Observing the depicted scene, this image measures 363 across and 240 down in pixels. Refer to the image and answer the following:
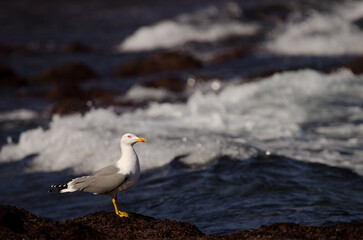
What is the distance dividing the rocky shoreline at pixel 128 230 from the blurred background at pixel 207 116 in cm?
99

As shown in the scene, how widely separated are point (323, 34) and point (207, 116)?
1063 cm

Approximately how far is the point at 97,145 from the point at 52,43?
57.5ft

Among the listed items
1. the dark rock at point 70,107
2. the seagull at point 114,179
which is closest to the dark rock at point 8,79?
the dark rock at point 70,107

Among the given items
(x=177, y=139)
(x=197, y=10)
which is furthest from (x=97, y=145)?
(x=197, y=10)

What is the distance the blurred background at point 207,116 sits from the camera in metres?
7.63

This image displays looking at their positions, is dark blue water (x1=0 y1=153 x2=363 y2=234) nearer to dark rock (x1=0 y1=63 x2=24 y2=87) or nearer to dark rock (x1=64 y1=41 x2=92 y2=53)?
dark rock (x1=0 y1=63 x2=24 y2=87)

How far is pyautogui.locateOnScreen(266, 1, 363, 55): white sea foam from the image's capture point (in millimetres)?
19469

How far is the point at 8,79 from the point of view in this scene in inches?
747

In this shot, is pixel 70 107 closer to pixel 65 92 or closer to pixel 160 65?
pixel 65 92

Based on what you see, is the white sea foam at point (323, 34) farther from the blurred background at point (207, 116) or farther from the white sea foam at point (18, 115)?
the white sea foam at point (18, 115)

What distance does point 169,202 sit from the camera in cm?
753

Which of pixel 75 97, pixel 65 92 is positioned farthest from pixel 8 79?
pixel 75 97

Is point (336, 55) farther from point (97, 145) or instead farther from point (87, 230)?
point (87, 230)

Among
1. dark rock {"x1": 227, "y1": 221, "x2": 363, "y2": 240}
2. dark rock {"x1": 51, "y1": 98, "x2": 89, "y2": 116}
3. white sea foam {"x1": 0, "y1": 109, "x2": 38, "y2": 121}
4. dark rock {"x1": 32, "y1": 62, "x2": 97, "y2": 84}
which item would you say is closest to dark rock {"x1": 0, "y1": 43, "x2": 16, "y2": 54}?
dark rock {"x1": 32, "y1": 62, "x2": 97, "y2": 84}
